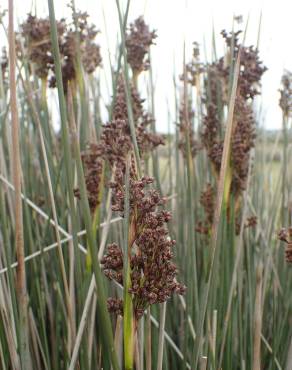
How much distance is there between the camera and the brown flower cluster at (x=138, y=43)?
119 cm

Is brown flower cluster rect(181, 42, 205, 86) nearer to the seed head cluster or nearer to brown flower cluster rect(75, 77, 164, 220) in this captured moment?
brown flower cluster rect(75, 77, 164, 220)

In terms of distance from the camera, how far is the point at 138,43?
1.19 m

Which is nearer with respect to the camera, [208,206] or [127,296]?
[127,296]

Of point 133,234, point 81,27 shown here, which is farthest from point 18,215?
point 81,27

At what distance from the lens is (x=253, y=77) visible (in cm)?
99

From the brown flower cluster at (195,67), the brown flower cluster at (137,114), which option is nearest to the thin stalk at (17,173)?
the brown flower cluster at (137,114)

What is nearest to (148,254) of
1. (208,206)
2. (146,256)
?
(146,256)

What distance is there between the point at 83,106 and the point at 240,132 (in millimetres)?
479

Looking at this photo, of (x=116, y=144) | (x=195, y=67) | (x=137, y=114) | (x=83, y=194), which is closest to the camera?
(x=83, y=194)

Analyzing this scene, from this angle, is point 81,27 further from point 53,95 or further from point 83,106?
point 53,95

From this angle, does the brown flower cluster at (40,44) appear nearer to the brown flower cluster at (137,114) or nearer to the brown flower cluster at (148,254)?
the brown flower cluster at (137,114)

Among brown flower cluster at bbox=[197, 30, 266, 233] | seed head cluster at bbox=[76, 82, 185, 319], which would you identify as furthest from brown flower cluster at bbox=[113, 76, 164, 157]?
seed head cluster at bbox=[76, 82, 185, 319]

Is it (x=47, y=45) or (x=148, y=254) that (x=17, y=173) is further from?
(x=47, y=45)

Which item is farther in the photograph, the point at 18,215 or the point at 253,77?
the point at 253,77
